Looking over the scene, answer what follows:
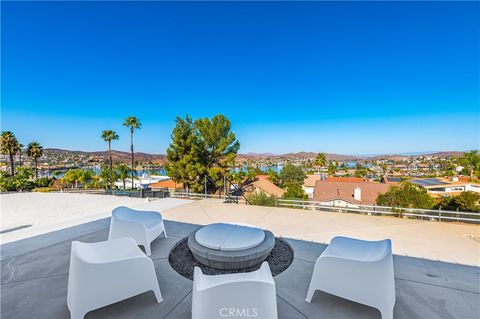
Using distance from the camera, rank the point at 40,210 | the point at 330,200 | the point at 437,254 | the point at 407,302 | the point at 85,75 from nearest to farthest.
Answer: the point at 407,302 < the point at 437,254 < the point at 40,210 < the point at 85,75 < the point at 330,200

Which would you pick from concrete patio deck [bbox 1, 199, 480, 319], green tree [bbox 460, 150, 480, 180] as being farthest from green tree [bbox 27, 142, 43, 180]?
green tree [bbox 460, 150, 480, 180]

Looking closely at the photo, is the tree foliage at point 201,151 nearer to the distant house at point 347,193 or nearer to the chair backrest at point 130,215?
the distant house at point 347,193

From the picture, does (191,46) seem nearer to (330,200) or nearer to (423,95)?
(330,200)

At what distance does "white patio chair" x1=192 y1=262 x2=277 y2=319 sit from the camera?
1612mm

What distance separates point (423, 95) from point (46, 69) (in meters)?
25.8

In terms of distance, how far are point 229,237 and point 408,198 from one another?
9.93 m

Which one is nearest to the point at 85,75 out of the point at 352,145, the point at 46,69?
the point at 46,69

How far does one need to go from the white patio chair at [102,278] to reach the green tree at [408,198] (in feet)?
35.6

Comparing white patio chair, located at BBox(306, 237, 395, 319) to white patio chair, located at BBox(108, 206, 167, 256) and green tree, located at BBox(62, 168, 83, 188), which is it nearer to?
white patio chair, located at BBox(108, 206, 167, 256)

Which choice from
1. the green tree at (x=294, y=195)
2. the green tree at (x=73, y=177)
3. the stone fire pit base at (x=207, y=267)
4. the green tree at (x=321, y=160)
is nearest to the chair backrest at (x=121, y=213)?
the stone fire pit base at (x=207, y=267)

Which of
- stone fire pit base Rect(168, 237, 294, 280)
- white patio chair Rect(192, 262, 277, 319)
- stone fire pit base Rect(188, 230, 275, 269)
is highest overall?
white patio chair Rect(192, 262, 277, 319)

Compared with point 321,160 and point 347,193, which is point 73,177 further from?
point 321,160

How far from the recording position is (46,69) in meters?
11.6

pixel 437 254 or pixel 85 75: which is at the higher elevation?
pixel 85 75
